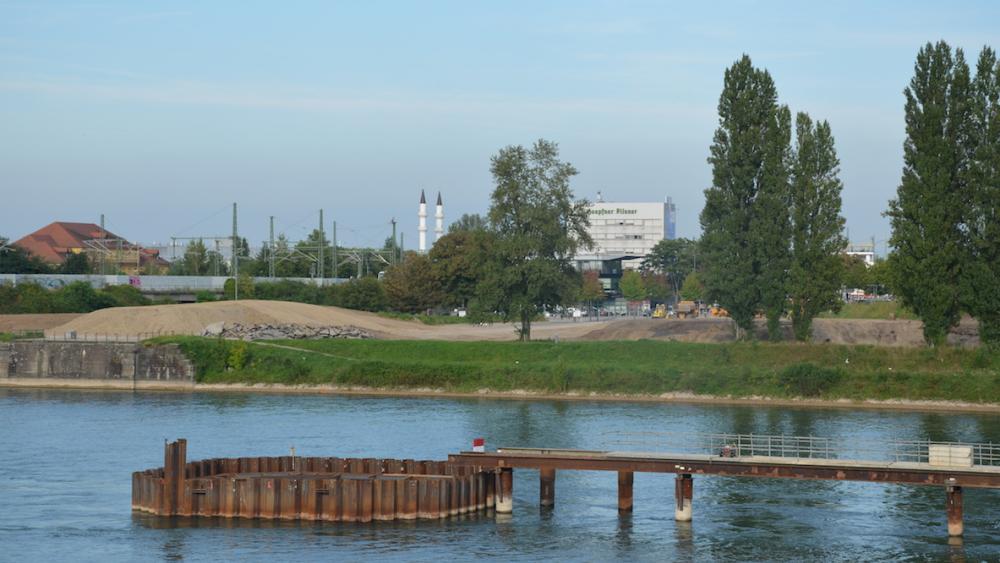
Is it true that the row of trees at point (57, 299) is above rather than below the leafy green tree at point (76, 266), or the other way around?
below

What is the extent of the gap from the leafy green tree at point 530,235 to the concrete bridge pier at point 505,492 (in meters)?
51.2

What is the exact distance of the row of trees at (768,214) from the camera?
91812 mm

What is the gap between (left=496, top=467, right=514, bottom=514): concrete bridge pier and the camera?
50.6 m

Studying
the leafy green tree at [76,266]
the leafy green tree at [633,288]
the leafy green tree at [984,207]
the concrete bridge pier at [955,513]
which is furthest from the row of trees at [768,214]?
the leafy green tree at [76,266]

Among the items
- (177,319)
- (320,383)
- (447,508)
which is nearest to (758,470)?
(447,508)

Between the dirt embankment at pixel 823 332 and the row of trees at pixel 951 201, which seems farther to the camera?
the dirt embankment at pixel 823 332

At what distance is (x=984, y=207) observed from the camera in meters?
84.9

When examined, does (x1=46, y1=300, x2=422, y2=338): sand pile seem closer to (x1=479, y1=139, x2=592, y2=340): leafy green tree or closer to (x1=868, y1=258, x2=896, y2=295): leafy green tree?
(x1=479, y1=139, x2=592, y2=340): leafy green tree

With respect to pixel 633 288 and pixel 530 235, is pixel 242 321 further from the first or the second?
pixel 633 288

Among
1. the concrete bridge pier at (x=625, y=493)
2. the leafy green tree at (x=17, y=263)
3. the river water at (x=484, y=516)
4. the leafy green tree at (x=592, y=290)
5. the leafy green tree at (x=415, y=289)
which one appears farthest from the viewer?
the leafy green tree at (x=592, y=290)

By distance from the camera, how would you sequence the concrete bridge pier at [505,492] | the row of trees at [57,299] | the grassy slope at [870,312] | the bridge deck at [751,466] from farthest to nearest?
1. the row of trees at [57,299]
2. the grassy slope at [870,312]
3. the concrete bridge pier at [505,492]
4. the bridge deck at [751,466]

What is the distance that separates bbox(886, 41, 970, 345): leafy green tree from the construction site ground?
9824 mm

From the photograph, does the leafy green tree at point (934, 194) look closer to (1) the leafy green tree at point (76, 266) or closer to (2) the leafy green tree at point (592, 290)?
(2) the leafy green tree at point (592, 290)

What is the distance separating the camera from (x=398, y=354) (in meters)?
104
